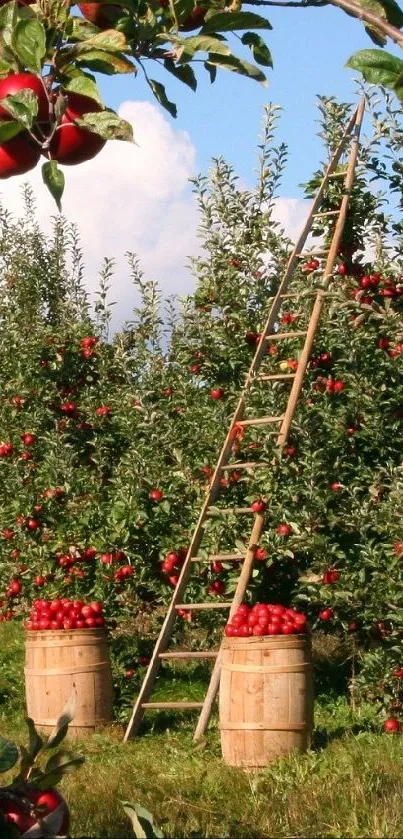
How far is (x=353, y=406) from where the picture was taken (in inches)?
256

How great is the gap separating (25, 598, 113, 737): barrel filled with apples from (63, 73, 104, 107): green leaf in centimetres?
557

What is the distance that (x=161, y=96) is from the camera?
4.43 ft

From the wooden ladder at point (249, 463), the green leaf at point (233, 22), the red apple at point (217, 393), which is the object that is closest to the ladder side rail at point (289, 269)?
the wooden ladder at point (249, 463)

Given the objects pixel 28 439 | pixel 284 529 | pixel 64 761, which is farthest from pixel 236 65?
pixel 28 439

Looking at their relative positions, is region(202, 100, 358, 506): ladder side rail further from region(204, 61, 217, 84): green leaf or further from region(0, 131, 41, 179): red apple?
region(0, 131, 41, 179): red apple

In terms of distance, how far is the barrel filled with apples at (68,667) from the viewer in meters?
6.49

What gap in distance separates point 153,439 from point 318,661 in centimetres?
220

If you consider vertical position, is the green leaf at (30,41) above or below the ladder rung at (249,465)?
below

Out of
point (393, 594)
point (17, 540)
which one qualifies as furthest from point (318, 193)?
point (17, 540)

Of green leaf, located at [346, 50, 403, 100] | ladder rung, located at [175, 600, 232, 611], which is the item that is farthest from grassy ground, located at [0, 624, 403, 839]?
green leaf, located at [346, 50, 403, 100]

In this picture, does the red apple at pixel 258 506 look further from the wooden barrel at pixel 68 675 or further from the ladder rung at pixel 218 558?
the wooden barrel at pixel 68 675

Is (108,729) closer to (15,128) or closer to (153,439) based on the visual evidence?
(153,439)

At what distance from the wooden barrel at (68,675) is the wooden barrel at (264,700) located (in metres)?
1.35

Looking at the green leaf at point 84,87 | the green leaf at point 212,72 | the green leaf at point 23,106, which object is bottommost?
the green leaf at point 23,106
